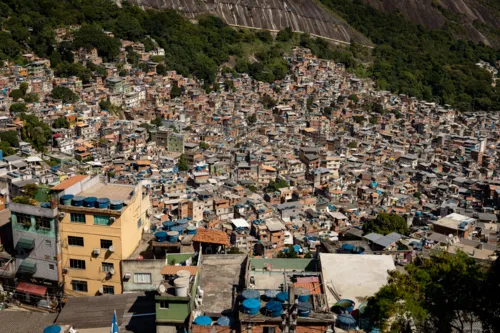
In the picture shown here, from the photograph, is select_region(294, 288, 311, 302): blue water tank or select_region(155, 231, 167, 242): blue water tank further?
select_region(155, 231, 167, 242): blue water tank

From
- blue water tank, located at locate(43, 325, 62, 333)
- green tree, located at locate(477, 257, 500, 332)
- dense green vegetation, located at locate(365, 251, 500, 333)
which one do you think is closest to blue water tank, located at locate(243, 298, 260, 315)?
dense green vegetation, located at locate(365, 251, 500, 333)

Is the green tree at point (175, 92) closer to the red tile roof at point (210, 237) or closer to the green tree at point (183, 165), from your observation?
the green tree at point (183, 165)

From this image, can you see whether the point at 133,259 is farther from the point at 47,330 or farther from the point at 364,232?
the point at 364,232

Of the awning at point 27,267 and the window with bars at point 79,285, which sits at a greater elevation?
the awning at point 27,267

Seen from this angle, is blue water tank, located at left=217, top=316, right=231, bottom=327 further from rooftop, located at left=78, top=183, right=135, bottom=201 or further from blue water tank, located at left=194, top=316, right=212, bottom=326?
rooftop, located at left=78, top=183, right=135, bottom=201

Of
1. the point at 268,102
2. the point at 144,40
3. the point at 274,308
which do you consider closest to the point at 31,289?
the point at 274,308

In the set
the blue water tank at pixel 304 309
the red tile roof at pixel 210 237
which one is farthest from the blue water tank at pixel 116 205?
the blue water tank at pixel 304 309
